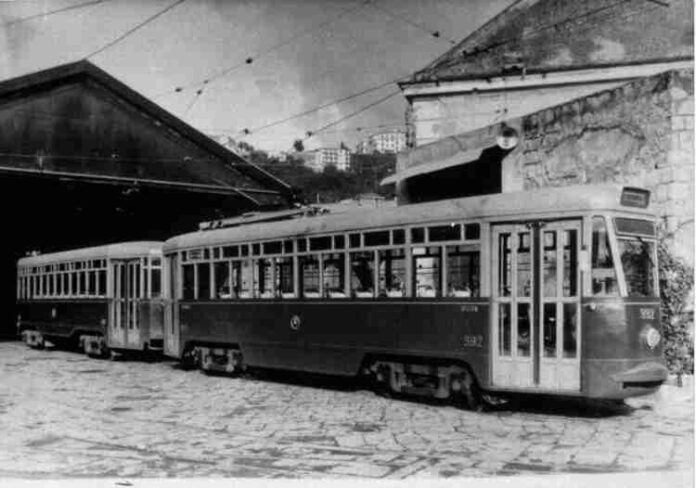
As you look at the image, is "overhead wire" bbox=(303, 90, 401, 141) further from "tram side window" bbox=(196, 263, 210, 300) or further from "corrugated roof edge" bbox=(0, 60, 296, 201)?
"corrugated roof edge" bbox=(0, 60, 296, 201)

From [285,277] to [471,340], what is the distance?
3612mm

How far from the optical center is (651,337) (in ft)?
29.0

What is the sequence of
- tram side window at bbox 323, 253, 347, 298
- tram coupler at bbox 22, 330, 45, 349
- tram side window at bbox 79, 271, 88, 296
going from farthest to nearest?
tram coupler at bbox 22, 330, 45, 349
tram side window at bbox 79, 271, 88, 296
tram side window at bbox 323, 253, 347, 298

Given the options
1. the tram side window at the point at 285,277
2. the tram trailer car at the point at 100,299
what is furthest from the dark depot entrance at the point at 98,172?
the tram side window at the point at 285,277

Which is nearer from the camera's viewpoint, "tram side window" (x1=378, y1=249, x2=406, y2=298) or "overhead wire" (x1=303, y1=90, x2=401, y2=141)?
"tram side window" (x1=378, y1=249, x2=406, y2=298)

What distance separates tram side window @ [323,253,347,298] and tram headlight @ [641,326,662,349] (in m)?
3.87

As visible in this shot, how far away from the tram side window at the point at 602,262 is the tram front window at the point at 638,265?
0.53 ft

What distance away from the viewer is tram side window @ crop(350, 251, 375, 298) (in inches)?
426

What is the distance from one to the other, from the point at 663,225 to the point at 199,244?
7218 mm

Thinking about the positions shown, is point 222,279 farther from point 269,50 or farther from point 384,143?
point 384,143

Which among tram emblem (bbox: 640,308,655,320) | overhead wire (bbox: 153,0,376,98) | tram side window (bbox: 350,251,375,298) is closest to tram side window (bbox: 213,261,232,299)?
overhead wire (bbox: 153,0,376,98)

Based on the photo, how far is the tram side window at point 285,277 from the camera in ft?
39.7

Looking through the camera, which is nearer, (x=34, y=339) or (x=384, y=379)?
(x=384, y=379)

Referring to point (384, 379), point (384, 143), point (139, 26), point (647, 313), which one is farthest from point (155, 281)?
point (647, 313)
